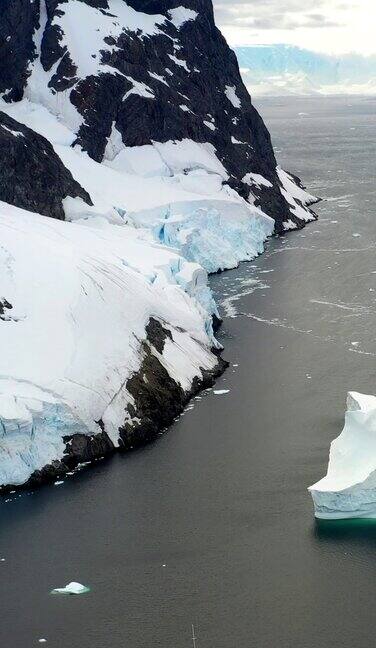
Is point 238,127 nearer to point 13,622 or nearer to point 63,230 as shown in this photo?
point 63,230

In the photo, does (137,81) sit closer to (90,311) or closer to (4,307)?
(90,311)

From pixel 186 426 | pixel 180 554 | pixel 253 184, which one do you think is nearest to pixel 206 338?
pixel 186 426

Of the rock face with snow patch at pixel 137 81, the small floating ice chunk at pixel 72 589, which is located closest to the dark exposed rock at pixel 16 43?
the rock face with snow patch at pixel 137 81

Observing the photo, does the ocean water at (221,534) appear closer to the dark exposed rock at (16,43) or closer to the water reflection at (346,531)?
the water reflection at (346,531)

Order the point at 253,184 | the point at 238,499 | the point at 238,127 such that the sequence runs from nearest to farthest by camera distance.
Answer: the point at 238,499 < the point at 253,184 < the point at 238,127

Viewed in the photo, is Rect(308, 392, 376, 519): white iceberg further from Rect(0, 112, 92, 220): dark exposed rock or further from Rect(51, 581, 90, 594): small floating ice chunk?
Rect(0, 112, 92, 220): dark exposed rock

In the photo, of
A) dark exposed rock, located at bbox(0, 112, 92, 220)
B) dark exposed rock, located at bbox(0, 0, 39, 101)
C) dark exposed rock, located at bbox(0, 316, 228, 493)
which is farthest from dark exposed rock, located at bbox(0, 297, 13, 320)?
dark exposed rock, located at bbox(0, 0, 39, 101)
